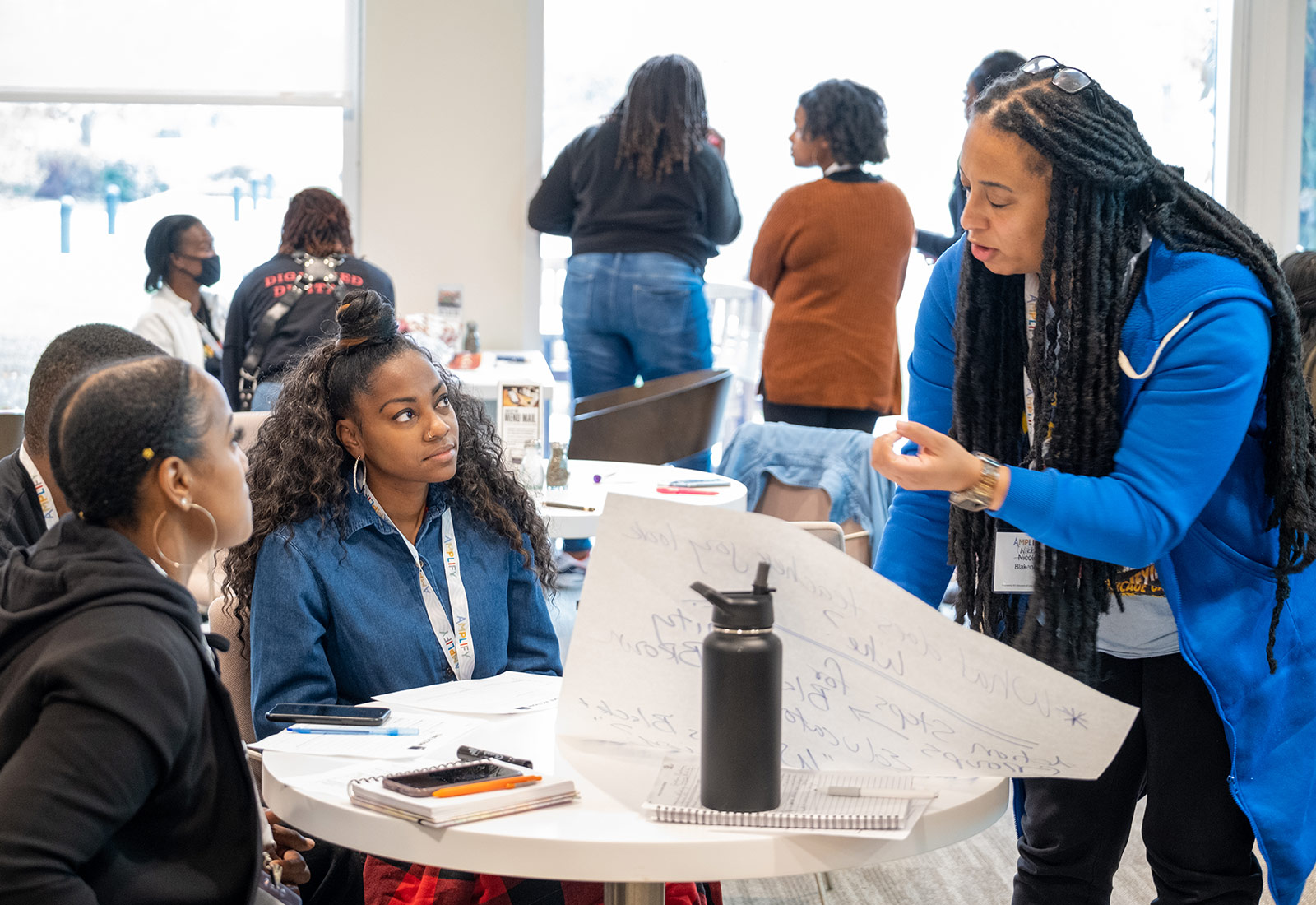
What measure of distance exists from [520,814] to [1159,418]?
79 cm

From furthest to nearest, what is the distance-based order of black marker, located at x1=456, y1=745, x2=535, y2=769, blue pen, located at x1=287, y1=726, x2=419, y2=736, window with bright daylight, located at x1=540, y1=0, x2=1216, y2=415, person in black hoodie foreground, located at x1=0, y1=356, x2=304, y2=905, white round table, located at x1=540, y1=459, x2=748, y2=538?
window with bright daylight, located at x1=540, y1=0, x2=1216, y2=415
white round table, located at x1=540, y1=459, x2=748, y2=538
blue pen, located at x1=287, y1=726, x2=419, y2=736
black marker, located at x1=456, y1=745, x2=535, y2=769
person in black hoodie foreground, located at x1=0, y1=356, x2=304, y2=905

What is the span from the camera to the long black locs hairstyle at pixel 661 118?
14.9ft

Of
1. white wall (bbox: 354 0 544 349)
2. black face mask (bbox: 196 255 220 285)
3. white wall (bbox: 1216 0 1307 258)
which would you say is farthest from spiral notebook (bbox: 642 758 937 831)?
white wall (bbox: 1216 0 1307 258)

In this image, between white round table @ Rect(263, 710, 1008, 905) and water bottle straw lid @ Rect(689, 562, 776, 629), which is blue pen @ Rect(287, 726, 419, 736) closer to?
white round table @ Rect(263, 710, 1008, 905)

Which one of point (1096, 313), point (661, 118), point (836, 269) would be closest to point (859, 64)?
point (661, 118)

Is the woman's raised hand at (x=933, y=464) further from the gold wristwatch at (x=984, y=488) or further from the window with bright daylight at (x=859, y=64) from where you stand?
the window with bright daylight at (x=859, y=64)

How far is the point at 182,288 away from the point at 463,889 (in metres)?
3.86

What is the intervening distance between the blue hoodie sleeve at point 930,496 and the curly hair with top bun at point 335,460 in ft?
1.84

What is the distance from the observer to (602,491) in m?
3.17

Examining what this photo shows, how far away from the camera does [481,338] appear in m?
5.67

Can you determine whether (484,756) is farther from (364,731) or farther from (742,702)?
(742,702)

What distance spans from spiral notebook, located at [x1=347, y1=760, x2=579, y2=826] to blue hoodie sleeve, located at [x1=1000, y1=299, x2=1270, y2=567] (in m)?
0.56

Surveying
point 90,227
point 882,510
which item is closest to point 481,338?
point 90,227

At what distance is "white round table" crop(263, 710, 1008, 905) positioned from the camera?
1044 millimetres
